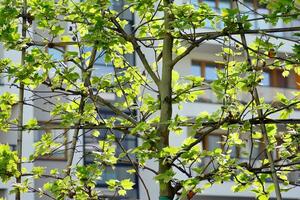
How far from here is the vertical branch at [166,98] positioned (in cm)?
372

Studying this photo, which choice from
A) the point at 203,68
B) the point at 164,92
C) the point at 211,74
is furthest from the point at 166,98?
the point at 211,74

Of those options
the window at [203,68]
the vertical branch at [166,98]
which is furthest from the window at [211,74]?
the vertical branch at [166,98]

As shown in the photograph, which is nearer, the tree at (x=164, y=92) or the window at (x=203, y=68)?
the tree at (x=164, y=92)

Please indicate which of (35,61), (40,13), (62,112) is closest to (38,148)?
(62,112)

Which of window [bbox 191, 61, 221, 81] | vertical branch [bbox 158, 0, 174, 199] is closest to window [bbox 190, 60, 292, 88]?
window [bbox 191, 61, 221, 81]

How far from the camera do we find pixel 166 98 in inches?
154

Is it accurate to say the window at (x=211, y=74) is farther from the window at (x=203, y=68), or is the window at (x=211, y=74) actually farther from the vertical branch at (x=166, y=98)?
the vertical branch at (x=166, y=98)

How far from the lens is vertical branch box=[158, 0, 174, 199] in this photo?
372 centimetres

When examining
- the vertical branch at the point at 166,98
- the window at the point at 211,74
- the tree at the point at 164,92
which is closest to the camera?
the tree at the point at 164,92

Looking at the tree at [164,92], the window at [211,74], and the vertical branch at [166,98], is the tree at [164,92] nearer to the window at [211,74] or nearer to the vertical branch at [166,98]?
the vertical branch at [166,98]

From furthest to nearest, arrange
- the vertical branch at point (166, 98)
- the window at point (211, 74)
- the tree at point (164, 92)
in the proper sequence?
the window at point (211, 74) → the vertical branch at point (166, 98) → the tree at point (164, 92)

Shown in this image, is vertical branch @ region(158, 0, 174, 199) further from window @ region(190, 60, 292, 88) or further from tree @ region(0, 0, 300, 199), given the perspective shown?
window @ region(190, 60, 292, 88)

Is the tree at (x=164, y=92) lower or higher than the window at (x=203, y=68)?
lower

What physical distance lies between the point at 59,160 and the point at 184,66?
4.11m
